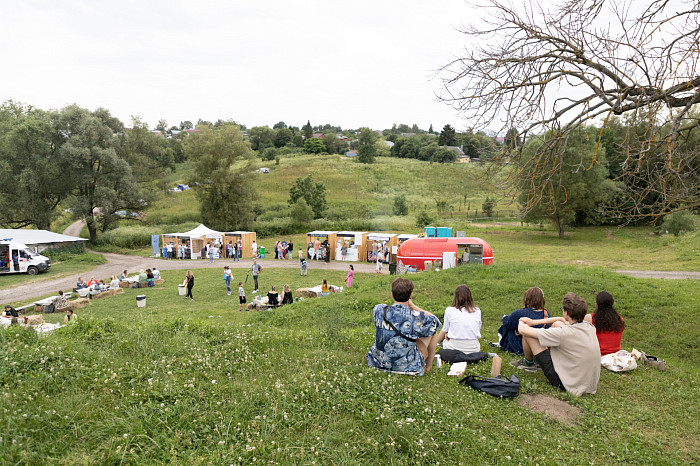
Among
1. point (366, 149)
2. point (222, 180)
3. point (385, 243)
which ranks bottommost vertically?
point (385, 243)

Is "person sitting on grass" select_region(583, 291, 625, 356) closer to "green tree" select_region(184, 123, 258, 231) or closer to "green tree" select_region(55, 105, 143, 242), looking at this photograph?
"green tree" select_region(55, 105, 143, 242)

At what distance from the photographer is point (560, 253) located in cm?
3073

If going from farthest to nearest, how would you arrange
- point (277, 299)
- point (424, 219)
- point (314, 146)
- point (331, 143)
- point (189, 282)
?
point (331, 143), point (314, 146), point (424, 219), point (189, 282), point (277, 299)

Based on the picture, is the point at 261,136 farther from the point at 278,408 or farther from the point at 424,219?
the point at 278,408

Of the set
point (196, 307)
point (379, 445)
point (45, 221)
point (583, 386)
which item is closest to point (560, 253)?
point (196, 307)

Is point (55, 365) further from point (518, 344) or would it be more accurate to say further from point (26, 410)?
point (518, 344)

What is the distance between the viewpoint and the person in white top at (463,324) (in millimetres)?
5770

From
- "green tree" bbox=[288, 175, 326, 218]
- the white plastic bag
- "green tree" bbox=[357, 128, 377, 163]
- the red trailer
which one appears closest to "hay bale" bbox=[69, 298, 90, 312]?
the red trailer

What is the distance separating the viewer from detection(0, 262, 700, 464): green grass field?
329cm

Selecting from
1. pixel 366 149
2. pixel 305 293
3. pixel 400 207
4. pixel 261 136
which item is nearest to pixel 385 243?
pixel 305 293

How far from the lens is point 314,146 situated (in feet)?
370

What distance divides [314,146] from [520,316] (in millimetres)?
110343

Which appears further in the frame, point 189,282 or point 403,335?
point 189,282

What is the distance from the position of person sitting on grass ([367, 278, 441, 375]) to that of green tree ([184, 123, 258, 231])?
129 ft
